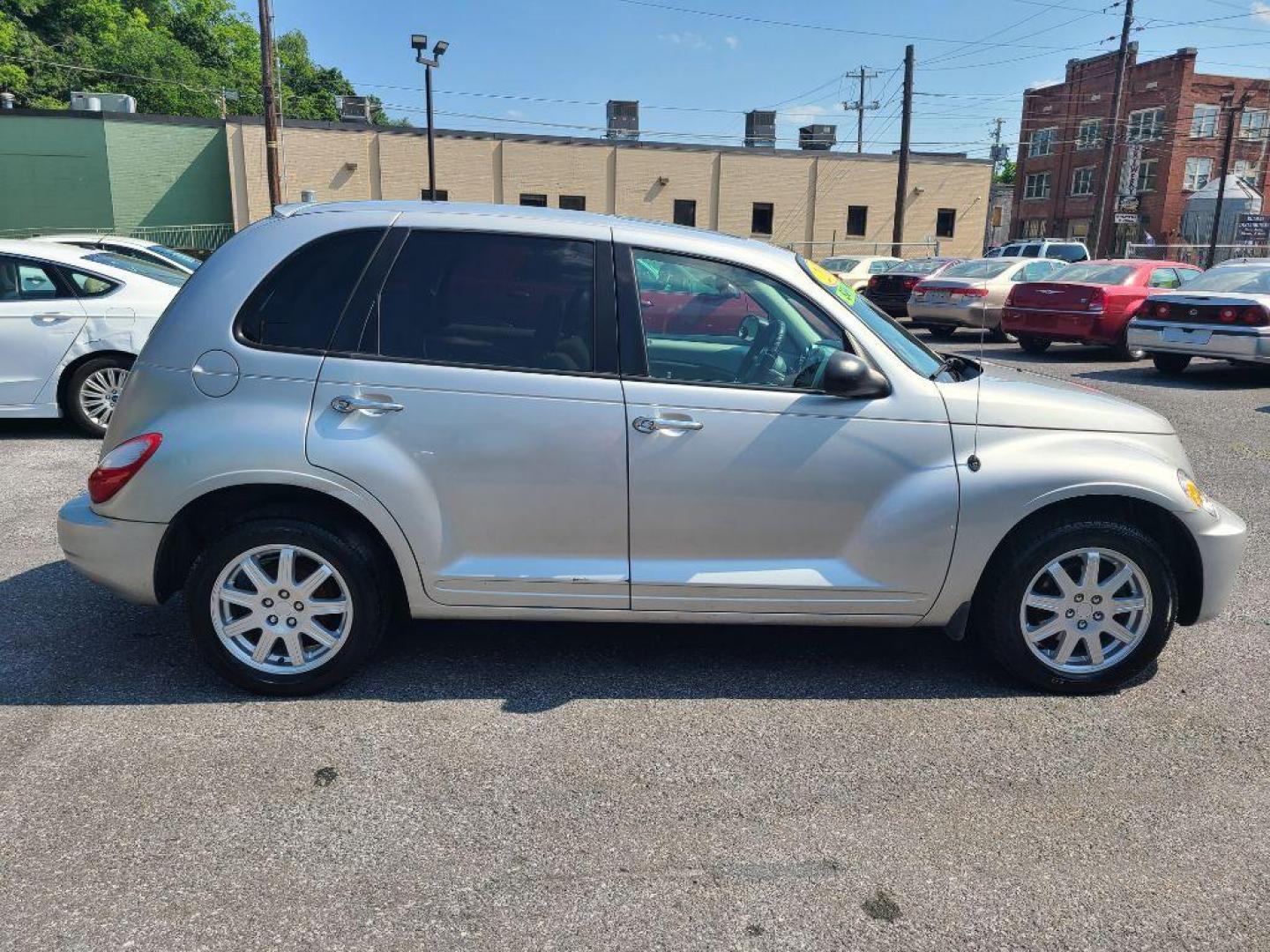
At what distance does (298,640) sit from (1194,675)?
3654 millimetres

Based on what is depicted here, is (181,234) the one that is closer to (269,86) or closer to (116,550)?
(269,86)

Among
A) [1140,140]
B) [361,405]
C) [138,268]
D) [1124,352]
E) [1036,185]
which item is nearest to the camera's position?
[361,405]

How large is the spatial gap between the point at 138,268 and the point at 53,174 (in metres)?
31.3

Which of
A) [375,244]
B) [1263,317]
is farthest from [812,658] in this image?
[1263,317]

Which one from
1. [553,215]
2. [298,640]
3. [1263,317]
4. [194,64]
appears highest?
[194,64]

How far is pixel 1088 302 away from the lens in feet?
46.2

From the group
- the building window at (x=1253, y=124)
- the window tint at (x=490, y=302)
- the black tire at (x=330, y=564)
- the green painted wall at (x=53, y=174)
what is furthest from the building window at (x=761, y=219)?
the black tire at (x=330, y=564)

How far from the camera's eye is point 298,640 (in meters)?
3.62

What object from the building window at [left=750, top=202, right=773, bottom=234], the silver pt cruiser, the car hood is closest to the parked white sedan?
the silver pt cruiser

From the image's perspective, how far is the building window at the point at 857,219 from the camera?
43.6 meters

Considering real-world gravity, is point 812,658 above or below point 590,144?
below

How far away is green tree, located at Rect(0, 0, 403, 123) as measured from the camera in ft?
182

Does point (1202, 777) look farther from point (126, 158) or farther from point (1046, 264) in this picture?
point (126, 158)

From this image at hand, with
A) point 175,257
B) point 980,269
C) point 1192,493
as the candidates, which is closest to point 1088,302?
point 980,269
